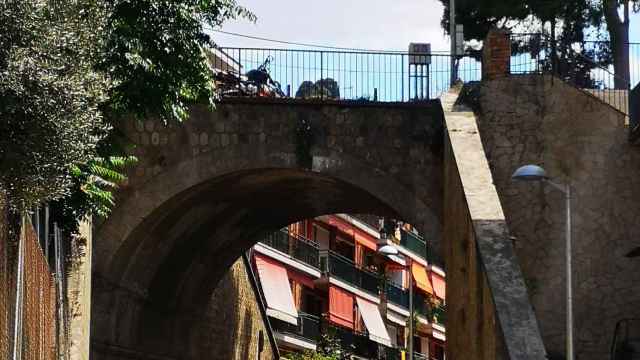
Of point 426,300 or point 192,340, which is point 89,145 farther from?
point 426,300

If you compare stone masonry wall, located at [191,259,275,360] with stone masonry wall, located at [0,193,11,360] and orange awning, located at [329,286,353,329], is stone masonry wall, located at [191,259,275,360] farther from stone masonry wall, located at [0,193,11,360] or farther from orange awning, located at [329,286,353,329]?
stone masonry wall, located at [0,193,11,360]

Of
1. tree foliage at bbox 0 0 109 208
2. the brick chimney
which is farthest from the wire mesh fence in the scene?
the brick chimney

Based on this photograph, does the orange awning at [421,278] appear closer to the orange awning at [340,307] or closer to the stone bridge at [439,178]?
the orange awning at [340,307]

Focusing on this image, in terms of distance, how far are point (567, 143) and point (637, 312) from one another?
3230mm

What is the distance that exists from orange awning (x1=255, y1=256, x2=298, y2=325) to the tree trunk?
15.0m

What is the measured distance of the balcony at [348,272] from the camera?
6100cm

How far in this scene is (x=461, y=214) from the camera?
28.6m

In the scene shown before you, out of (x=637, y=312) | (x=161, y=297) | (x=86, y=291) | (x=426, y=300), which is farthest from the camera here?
(x=426, y=300)

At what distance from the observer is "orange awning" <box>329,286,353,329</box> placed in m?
61.5

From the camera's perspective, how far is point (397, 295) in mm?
71500

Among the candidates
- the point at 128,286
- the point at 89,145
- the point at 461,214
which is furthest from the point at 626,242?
the point at 89,145

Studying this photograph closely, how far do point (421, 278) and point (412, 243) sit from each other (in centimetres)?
165

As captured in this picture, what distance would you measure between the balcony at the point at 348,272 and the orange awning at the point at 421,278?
7501 millimetres

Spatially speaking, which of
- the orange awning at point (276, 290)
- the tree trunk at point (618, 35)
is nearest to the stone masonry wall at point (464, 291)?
the tree trunk at point (618, 35)
